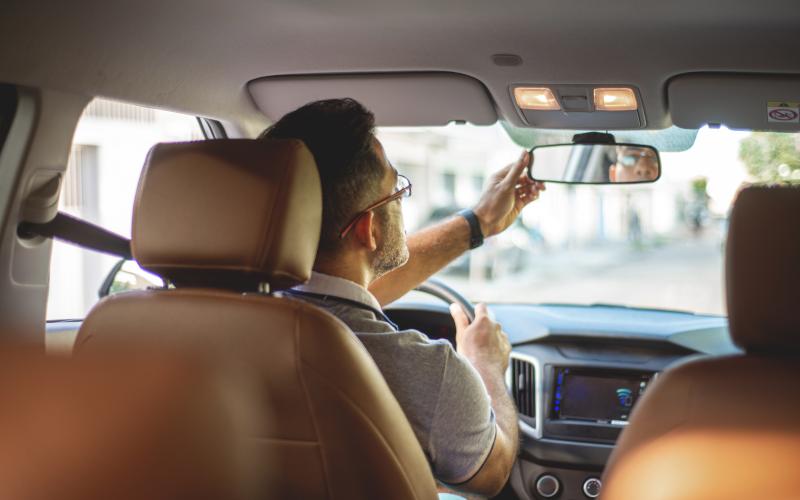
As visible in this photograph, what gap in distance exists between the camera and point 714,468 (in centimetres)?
186

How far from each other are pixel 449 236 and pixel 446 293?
284mm

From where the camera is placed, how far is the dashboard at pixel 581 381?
12.9ft

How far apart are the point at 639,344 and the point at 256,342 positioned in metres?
2.40

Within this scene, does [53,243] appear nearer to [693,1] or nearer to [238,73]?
[238,73]

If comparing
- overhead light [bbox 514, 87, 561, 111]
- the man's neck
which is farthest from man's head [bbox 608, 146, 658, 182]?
the man's neck

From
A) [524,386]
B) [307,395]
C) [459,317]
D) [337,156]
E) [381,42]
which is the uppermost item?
[381,42]

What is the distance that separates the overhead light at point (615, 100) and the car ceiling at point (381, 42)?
0.06m

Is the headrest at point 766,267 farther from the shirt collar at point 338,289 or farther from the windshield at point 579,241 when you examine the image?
the windshield at point 579,241

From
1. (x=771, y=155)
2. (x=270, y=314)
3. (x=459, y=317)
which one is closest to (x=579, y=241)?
(x=771, y=155)

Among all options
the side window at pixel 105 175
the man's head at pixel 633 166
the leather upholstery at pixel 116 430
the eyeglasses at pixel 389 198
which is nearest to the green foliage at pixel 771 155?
the man's head at pixel 633 166

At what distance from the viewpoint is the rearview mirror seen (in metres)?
3.56

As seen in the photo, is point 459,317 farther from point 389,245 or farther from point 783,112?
point 783,112

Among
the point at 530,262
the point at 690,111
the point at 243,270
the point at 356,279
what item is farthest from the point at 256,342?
the point at 530,262

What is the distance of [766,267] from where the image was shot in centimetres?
194
